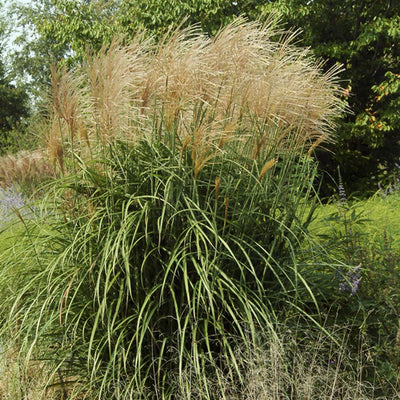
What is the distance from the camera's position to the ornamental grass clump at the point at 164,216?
304 cm

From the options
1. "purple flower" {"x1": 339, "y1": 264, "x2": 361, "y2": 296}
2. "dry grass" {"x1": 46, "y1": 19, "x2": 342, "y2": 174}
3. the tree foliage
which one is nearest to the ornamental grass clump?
"dry grass" {"x1": 46, "y1": 19, "x2": 342, "y2": 174}

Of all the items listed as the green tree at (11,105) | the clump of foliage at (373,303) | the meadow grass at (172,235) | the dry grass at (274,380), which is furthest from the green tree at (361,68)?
the green tree at (11,105)

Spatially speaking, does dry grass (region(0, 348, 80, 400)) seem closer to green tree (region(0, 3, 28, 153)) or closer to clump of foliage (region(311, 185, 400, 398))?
clump of foliage (region(311, 185, 400, 398))

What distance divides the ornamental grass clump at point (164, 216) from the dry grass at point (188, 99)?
0.01 metres

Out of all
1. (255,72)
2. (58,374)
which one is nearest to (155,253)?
(58,374)

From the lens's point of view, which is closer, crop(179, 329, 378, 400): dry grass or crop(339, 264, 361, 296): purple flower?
crop(179, 329, 378, 400): dry grass

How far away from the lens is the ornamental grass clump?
304cm

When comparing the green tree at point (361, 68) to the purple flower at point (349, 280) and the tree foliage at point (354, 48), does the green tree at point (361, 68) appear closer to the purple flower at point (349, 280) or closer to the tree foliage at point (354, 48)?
the tree foliage at point (354, 48)

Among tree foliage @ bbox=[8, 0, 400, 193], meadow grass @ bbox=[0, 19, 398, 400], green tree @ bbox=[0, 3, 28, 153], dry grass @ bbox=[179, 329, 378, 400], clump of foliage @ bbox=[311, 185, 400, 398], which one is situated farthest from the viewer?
green tree @ bbox=[0, 3, 28, 153]

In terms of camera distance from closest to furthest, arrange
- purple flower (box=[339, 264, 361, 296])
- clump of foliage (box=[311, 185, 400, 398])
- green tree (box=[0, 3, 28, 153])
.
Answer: clump of foliage (box=[311, 185, 400, 398])
purple flower (box=[339, 264, 361, 296])
green tree (box=[0, 3, 28, 153])

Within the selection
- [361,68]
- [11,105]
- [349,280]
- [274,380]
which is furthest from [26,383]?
[11,105]

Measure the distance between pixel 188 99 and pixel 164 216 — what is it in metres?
0.70

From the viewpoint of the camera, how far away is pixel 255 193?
126 inches

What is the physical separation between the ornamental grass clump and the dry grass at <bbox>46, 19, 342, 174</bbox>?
0.04ft
